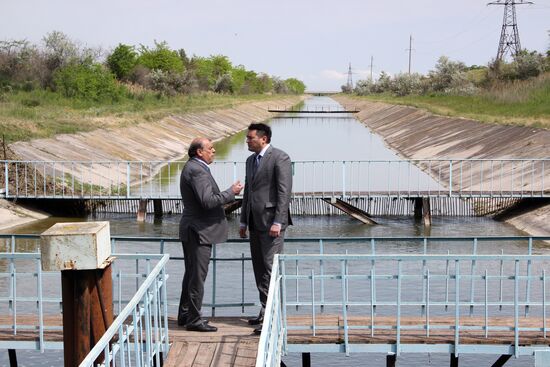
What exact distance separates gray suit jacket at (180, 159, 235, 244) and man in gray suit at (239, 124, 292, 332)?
295mm

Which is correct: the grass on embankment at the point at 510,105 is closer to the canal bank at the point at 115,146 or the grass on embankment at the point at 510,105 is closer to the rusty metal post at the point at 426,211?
the rusty metal post at the point at 426,211

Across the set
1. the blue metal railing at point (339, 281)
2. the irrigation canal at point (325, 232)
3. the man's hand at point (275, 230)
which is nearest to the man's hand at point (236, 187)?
the man's hand at point (275, 230)

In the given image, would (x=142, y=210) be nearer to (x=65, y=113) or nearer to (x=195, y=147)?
Result: (x=195, y=147)

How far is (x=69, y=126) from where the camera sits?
41.7 metres

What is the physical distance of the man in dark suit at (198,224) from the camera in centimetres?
866

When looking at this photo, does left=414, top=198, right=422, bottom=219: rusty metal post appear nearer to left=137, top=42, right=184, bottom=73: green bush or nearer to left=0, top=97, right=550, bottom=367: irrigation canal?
left=0, top=97, right=550, bottom=367: irrigation canal

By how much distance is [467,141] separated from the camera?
4506 centimetres

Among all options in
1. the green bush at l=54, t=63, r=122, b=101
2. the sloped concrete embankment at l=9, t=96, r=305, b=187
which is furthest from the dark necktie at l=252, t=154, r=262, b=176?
the green bush at l=54, t=63, r=122, b=101

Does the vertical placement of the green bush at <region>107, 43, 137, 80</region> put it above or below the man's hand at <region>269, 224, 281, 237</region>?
above

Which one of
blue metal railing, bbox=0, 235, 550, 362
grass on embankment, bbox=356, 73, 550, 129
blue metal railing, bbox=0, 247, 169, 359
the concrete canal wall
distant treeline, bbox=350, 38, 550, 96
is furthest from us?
distant treeline, bbox=350, 38, 550, 96

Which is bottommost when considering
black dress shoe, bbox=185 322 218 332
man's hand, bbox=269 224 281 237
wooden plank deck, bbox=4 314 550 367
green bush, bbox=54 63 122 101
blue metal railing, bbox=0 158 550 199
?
blue metal railing, bbox=0 158 550 199

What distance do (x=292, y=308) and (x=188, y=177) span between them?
5.88 m

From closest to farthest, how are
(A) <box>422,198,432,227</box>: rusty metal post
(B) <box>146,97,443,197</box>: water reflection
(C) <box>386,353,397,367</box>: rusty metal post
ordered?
1. (C) <box>386,353,397,367</box>: rusty metal post
2. (A) <box>422,198,432,227</box>: rusty metal post
3. (B) <box>146,97,443,197</box>: water reflection

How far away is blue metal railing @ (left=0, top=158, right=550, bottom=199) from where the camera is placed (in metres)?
26.2
